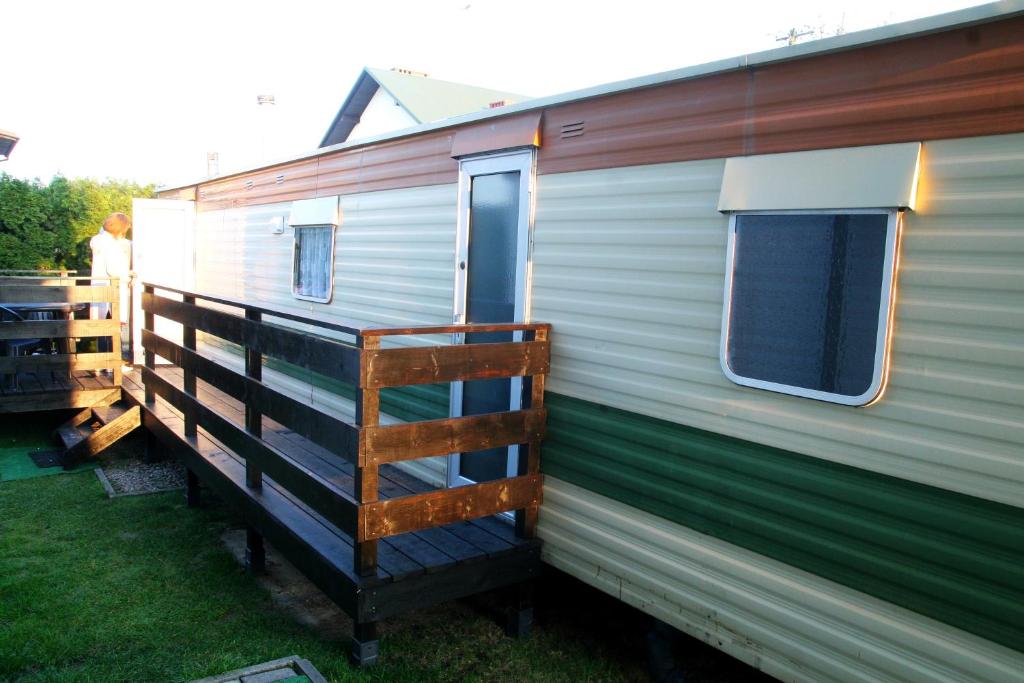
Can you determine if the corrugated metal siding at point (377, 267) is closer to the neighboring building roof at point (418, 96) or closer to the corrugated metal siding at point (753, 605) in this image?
the corrugated metal siding at point (753, 605)

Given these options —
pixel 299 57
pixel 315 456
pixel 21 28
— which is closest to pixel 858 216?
pixel 315 456

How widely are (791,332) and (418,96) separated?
1659 cm

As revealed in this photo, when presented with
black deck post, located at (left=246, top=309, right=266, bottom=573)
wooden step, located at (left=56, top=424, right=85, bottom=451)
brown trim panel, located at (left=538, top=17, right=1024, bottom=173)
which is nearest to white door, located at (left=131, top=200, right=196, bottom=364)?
wooden step, located at (left=56, top=424, right=85, bottom=451)

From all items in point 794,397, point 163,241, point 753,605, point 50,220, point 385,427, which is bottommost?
point 753,605

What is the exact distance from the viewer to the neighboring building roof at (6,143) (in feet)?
28.5

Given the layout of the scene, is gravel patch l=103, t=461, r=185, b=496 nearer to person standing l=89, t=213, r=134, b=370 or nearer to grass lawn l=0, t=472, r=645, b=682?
grass lawn l=0, t=472, r=645, b=682

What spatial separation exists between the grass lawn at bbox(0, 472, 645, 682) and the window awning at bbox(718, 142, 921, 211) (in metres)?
2.22

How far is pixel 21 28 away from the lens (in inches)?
872

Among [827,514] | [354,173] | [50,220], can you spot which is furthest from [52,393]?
[50,220]

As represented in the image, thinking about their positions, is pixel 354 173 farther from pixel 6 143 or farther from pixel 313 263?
pixel 6 143

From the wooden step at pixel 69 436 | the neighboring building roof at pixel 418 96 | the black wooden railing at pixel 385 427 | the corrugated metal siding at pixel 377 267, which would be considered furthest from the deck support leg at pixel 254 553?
the neighboring building roof at pixel 418 96

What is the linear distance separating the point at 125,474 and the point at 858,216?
5866 mm

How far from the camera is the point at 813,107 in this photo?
2.73 metres

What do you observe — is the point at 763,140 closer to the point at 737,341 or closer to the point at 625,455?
the point at 737,341
